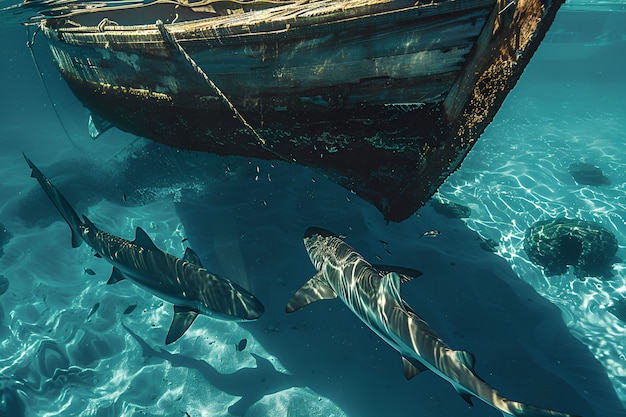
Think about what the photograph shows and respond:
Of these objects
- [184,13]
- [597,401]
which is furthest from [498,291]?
[184,13]

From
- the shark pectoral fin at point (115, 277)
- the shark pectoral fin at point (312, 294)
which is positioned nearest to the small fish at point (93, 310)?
the shark pectoral fin at point (115, 277)

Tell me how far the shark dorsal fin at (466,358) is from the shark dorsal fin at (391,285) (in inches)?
34.3

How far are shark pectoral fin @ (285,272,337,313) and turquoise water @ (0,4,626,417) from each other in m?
1.28

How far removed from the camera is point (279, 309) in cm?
631

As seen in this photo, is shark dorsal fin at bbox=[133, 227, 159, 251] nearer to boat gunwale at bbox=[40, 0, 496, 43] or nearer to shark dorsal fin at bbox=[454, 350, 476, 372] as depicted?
boat gunwale at bbox=[40, 0, 496, 43]

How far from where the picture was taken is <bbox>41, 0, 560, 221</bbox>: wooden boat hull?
3.25 m

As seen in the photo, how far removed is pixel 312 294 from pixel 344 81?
9.83ft

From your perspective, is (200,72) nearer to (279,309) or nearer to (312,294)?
(312,294)

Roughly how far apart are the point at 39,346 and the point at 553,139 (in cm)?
2322

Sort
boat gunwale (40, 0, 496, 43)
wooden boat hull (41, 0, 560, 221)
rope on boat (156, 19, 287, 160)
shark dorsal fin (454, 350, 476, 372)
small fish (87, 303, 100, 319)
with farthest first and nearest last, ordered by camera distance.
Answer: small fish (87, 303, 100, 319)
rope on boat (156, 19, 287, 160)
wooden boat hull (41, 0, 560, 221)
boat gunwale (40, 0, 496, 43)
shark dorsal fin (454, 350, 476, 372)

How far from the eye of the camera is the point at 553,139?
738 inches

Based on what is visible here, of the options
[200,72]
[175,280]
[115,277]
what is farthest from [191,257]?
[200,72]

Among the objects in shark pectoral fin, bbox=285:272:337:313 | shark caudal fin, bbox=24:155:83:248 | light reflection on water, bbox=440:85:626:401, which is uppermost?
shark caudal fin, bbox=24:155:83:248

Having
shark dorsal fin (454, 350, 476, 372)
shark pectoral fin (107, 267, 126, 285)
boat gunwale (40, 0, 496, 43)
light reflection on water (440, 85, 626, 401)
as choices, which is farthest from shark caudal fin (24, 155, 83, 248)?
light reflection on water (440, 85, 626, 401)
